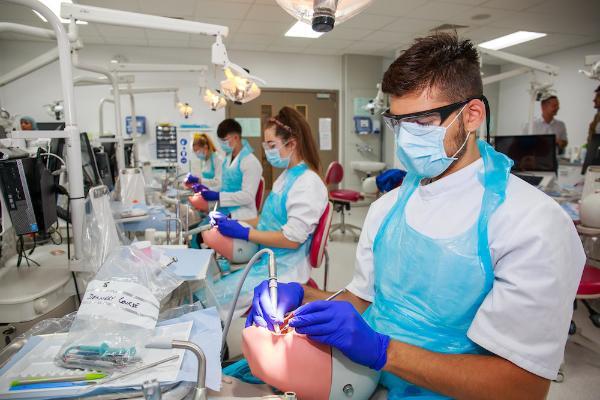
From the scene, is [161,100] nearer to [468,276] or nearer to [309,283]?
[309,283]

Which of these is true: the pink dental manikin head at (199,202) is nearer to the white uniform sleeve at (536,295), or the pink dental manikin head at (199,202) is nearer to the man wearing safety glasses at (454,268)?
the man wearing safety glasses at (454,268)

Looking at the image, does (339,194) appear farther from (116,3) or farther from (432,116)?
(432,116)

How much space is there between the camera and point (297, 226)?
1.76 metres

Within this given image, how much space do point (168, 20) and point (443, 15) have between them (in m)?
3.97

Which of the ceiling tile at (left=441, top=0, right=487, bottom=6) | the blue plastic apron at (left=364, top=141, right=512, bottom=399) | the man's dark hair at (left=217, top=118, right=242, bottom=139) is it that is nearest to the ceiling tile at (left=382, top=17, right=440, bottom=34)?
the ceiling tile at (left=441, top=0, right=487, bottom=6)

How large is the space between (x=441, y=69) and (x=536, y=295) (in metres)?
0.56

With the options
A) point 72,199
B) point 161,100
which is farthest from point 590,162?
point 161,100

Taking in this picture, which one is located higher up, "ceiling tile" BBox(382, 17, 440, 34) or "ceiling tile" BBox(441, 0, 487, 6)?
"ceiling tile" BBox(382, 17, 440, 34)

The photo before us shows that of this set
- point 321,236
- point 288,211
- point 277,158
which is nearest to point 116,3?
point 277,158

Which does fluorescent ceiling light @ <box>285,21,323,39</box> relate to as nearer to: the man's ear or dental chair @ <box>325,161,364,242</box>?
dental chair @ <box>325,161,364,242</box>

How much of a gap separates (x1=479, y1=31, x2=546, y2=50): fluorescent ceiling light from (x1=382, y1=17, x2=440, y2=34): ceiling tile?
0.97 meters

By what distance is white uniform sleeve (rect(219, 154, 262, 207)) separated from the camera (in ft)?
9.90

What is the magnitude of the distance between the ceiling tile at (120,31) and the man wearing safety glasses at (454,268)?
486 cm

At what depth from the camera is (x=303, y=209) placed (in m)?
1.76
